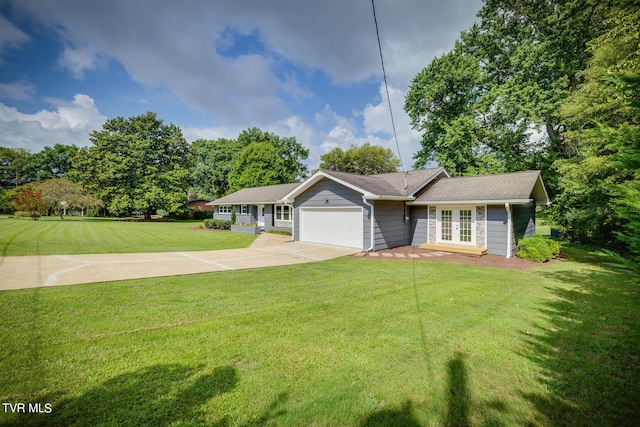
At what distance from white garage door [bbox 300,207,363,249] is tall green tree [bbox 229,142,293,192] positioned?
73.4 feet

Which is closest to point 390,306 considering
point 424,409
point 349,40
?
point 424,409

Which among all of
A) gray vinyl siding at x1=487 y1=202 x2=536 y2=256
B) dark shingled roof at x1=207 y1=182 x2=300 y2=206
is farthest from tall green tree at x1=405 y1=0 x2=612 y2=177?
dark shingled roof at x1=207 y1=182 x2=300 y2=206

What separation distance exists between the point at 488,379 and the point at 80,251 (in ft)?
46.6

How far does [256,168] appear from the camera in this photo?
122 feet

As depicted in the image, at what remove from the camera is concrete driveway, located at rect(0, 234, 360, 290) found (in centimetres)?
693

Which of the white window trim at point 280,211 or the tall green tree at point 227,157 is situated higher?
the tall green tree at point 227,157

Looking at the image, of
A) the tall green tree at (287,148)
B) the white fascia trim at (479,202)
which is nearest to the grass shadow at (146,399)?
the white fascia trim at (479,202)

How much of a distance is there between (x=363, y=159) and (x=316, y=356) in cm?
4065

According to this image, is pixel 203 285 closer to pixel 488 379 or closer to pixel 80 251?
pixel 488 379

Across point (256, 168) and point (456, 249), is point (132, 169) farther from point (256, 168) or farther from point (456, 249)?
point (456, 249)

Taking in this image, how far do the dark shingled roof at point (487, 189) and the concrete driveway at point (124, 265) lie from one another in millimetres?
5652

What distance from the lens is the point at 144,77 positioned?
54.5 feet

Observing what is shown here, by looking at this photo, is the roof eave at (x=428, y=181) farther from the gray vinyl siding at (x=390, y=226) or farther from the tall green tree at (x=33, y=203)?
the tall green tree at (x=33, y=203)

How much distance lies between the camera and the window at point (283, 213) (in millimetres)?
21580
